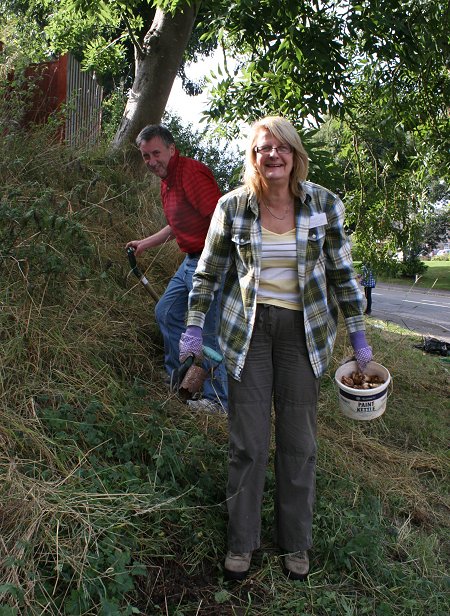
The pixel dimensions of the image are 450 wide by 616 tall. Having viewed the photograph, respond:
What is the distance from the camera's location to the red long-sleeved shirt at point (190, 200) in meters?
4.29

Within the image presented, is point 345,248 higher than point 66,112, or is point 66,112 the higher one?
point 66,112

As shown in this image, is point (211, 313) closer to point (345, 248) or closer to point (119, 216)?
point (345, 248)

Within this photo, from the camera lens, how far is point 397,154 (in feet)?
21.5

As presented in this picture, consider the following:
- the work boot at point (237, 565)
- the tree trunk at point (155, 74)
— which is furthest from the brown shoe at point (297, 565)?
the tree trunk at point (155, 74)

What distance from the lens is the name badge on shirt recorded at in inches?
112

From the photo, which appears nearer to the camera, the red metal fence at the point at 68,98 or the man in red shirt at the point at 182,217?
the man in red shirt at the point at 182,217

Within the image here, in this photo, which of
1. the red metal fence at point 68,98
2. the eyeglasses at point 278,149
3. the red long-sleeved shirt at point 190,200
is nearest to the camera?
the eyeglasses at point 278,149

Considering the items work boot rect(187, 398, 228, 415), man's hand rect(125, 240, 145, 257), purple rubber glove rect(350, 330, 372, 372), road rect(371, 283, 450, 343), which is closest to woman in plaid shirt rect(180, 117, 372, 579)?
purple rubber glove rect(350, 330, 372, 372)

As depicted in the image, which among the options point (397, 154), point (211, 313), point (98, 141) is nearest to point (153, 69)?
point (98, 141)

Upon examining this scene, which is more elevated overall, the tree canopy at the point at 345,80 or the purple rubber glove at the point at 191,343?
the tree canopy at the point at 345,80

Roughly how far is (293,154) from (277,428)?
1259mm

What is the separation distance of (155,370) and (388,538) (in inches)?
83.3

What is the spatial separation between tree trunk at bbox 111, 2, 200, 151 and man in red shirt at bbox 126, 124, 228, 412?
111 inches

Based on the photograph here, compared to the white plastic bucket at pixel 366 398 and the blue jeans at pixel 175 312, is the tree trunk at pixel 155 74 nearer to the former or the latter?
the blue jeans at pixel 175 312
